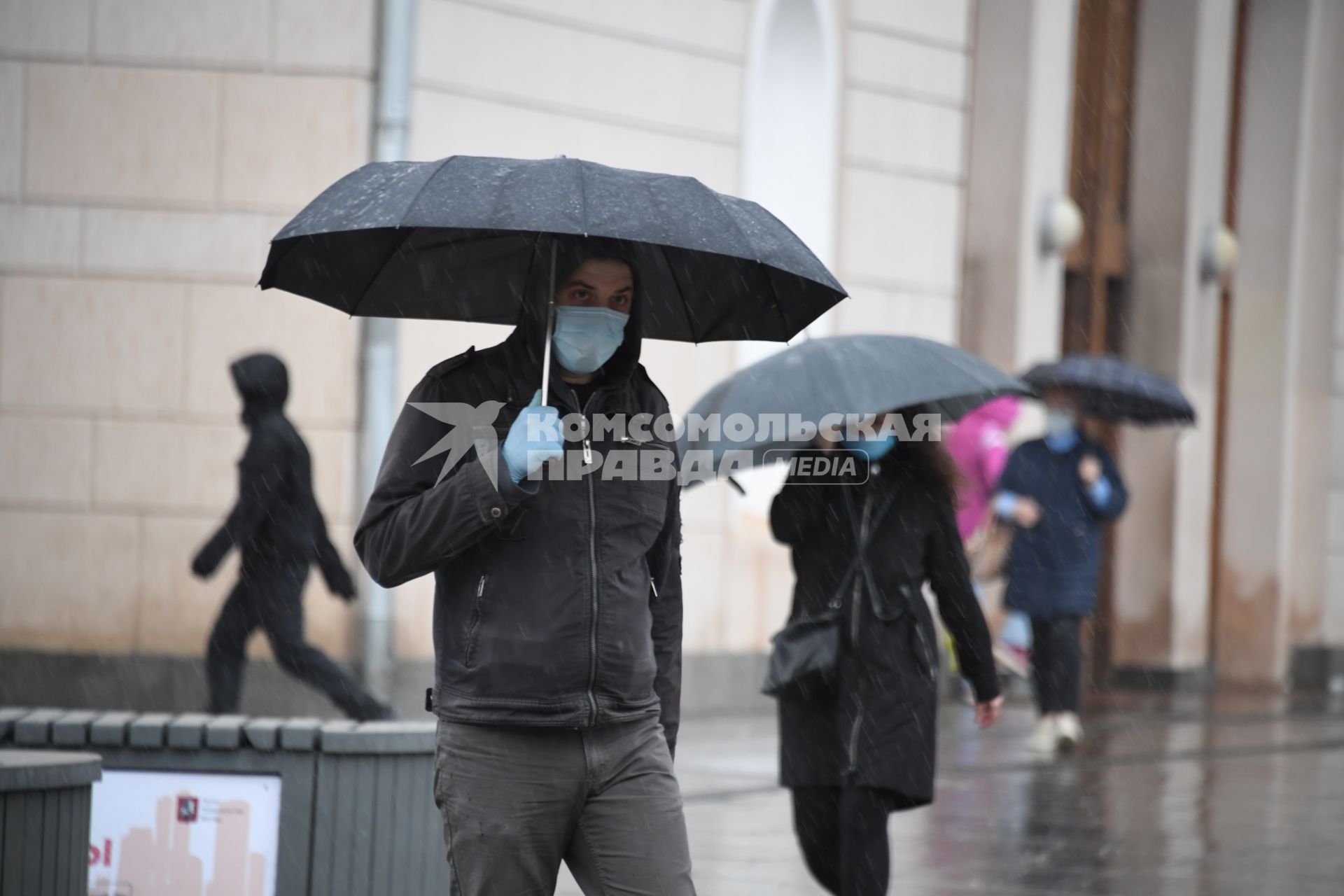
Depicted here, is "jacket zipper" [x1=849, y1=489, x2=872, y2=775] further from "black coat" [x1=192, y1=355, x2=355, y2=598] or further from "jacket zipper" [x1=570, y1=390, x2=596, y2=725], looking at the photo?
"black coat" [x1=192, y1=355, x2=355, y2=598]

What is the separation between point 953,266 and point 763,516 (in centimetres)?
238

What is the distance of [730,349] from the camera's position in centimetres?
1173

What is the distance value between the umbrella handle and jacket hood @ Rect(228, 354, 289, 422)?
4708 mm

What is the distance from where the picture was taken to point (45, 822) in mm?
4172

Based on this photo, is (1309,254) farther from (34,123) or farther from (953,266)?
(34,123)

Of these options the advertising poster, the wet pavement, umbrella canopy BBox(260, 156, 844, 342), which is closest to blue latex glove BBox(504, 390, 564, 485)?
umbrella canopy BBox(260, 156, 844, 342)

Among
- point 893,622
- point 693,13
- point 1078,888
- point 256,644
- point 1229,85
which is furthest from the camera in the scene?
point 1229,85

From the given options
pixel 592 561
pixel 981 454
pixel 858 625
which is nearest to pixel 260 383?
pixel 858 625

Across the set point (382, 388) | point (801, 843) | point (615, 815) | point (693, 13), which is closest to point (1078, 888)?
point (801, 843)

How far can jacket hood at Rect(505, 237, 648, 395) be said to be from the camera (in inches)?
138

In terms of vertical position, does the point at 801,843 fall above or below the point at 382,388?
below

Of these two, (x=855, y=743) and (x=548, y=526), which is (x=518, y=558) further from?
(x=855, y=743)

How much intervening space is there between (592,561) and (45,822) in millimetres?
1607

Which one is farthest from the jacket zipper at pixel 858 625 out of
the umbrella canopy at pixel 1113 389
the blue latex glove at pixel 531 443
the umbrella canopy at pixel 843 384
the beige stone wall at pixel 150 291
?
the umbrella canopy at pixel 1113 389
